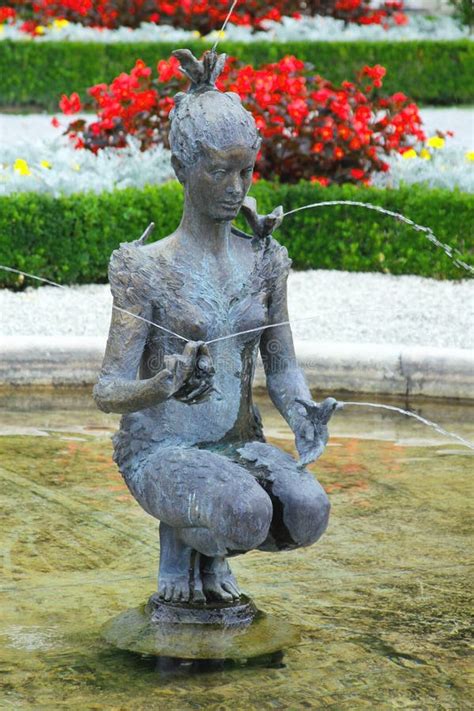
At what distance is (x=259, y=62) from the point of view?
17.6 m

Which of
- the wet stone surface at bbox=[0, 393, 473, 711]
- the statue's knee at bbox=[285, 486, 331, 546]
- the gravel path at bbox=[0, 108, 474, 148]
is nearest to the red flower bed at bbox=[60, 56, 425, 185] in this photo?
the gravel path at bbox=[0, 108, 474, 148]

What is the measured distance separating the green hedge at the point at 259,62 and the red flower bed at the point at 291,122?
606 centimetres

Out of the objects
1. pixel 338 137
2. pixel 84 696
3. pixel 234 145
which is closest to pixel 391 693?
pixel 84 696

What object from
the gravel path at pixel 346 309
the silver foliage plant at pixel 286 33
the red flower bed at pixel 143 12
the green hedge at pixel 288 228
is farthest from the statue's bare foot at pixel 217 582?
the red flower bed at pixel 143 12

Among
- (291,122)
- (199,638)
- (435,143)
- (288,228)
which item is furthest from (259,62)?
(199,638)

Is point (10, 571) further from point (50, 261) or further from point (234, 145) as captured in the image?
point (50, 261)

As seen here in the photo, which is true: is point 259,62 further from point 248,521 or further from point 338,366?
point 248,521

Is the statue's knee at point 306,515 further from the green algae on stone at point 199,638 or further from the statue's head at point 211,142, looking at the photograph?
the statue's head at point 211,142

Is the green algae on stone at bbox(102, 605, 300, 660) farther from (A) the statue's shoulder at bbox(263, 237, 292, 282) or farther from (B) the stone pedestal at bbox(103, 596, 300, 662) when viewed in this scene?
(A) the statue's shoulder at bbox(263, 237, 292, 282)

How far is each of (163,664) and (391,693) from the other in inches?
21.9

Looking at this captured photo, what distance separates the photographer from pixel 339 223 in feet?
30.8

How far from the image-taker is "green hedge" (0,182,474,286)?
8867 mm

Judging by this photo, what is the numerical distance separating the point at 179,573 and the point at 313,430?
533mm

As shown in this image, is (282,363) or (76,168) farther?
(76,168)
